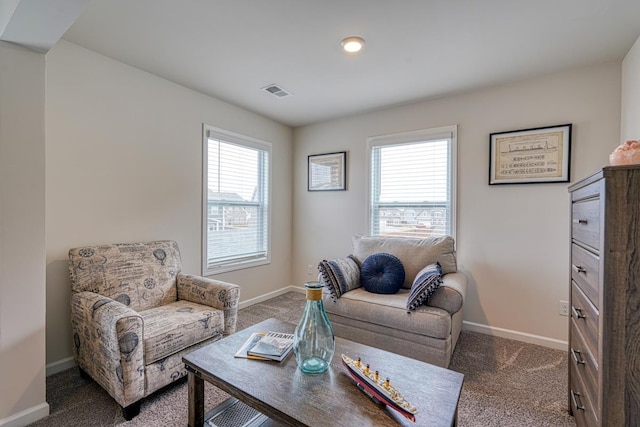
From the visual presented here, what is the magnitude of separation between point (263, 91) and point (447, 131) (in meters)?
1.94

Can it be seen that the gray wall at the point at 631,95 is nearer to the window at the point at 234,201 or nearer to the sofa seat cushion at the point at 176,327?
the sofa seat cushion at the point at 176,327

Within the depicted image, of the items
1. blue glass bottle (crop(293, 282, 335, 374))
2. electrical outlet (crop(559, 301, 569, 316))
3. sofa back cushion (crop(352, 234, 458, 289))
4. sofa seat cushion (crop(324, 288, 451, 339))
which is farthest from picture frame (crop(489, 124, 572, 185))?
blue glass bottle (crop(293, 282, 335, 374))

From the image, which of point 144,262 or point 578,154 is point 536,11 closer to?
point 578,154

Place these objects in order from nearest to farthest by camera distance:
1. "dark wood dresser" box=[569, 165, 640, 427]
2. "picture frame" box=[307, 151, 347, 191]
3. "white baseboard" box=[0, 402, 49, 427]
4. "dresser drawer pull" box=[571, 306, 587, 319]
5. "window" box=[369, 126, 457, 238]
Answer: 1. "dark wood dresser" box=[569, 165, 640, 427]
2. "dresser drawer pull" box=[571, 306, 587, 319]
3. "white baseboard" box=[0, 402, 49, 427]
4. "window" box=[369, 126, 457, 238]
5. "picture frame" box=[307, 151, 347, 191]

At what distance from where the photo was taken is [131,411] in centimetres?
170

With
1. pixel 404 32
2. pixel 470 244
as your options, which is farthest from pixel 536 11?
pixel 470 244

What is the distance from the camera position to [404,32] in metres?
2.06

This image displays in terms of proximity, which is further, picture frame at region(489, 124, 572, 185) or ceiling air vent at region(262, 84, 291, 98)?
ceiling air vent at region(262, 84, 291, 98)

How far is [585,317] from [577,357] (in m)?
0.33

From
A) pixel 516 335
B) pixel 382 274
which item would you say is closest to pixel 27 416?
pixel 382 274

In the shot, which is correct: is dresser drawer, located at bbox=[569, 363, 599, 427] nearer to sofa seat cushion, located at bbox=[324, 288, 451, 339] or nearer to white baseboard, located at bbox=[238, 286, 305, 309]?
sofa seat cushion, located at bbox=[324, 288, 451, 339]

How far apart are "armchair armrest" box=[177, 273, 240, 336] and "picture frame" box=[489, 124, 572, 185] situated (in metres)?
2.57

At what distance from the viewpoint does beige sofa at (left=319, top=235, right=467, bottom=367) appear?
214 cm

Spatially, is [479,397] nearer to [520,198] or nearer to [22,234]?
[520,198]
